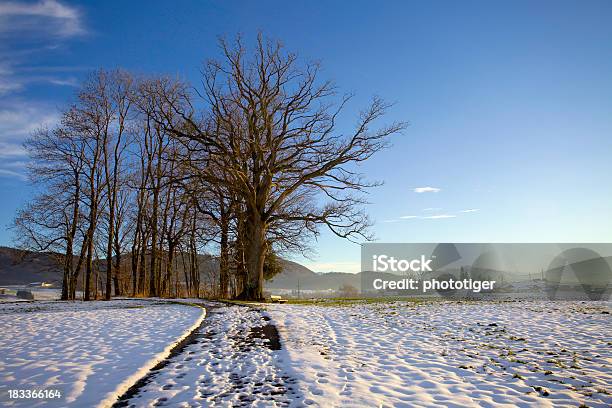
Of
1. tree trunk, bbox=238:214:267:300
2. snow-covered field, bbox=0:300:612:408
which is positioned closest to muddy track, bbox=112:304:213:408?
snow-covered field, bbox=0:300:612:408

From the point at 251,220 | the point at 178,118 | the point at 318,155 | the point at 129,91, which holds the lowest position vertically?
the point at 251,220

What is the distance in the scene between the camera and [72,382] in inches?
231

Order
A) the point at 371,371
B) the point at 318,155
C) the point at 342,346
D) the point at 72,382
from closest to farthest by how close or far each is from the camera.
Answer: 1. the point at 72,382
2. the point at 371,371
3. the point at 342,346
4. the point at 318,155

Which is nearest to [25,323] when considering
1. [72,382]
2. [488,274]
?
[72,382]

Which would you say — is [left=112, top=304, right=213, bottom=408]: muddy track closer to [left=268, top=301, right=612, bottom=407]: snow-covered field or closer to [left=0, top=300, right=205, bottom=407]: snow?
[left=0, top=300, right=205, bottom=407]: snow

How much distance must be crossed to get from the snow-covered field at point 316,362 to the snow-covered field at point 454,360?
23 mm

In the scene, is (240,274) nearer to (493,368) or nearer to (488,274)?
(493,368)

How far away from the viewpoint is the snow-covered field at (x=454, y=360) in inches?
211

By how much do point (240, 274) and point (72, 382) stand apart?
847 inches

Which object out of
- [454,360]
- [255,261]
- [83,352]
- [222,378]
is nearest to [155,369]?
[222,378]

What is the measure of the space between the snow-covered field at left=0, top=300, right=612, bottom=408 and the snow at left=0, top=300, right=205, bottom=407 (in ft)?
Result: 0.10

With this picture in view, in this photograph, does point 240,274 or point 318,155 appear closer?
point 318,155

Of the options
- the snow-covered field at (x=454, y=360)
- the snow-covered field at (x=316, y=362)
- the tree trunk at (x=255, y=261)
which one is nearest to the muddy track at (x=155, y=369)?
the snow-covered field at (x=316, y=362)

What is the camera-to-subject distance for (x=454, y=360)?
740 cm
